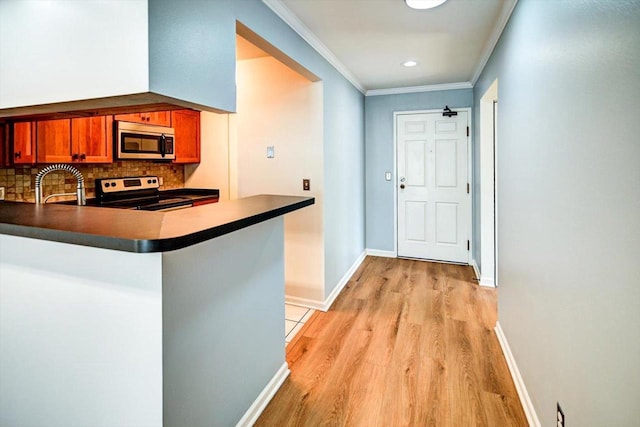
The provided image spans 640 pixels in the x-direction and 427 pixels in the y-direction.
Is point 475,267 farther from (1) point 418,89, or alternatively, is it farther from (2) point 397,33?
(2) point 397,33

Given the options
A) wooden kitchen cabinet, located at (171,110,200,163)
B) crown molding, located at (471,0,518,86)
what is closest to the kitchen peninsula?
crown molding, located at (471,0,518,86)

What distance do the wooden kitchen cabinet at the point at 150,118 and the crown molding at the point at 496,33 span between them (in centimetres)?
288

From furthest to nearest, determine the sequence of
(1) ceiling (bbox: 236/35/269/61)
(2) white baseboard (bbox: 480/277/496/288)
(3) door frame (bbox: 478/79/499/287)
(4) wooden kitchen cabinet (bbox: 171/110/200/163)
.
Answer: (4) wooden kitchen cabinet (bbox: 171/110/200/163) → (2) white baseboard (bbox: 480/277/496/288) → (3) door frame (bbox: 478/79/499/287) → (1) ceiling (bbox: 236/35/269/61)

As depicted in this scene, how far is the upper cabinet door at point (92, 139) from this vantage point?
2854 millimetres

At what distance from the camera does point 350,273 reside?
4141 millimetres

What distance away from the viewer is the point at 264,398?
1892 mm

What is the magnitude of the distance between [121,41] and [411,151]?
12.7 ft

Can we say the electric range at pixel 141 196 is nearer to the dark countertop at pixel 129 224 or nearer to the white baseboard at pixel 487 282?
the dark countertop at pixel 129 224

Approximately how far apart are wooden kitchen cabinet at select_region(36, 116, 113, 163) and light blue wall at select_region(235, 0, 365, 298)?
1.80 metres

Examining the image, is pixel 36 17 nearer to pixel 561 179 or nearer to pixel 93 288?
pixel 93 288

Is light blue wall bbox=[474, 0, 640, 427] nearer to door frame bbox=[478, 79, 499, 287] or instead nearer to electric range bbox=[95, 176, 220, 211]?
door frame bbox=[478, 79, 499, 287]

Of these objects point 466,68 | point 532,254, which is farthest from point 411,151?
point 532,254

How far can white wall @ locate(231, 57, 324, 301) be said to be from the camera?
312 cm

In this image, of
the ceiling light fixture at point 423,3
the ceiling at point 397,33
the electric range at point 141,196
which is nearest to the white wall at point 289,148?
the ceiling at point 397,33
